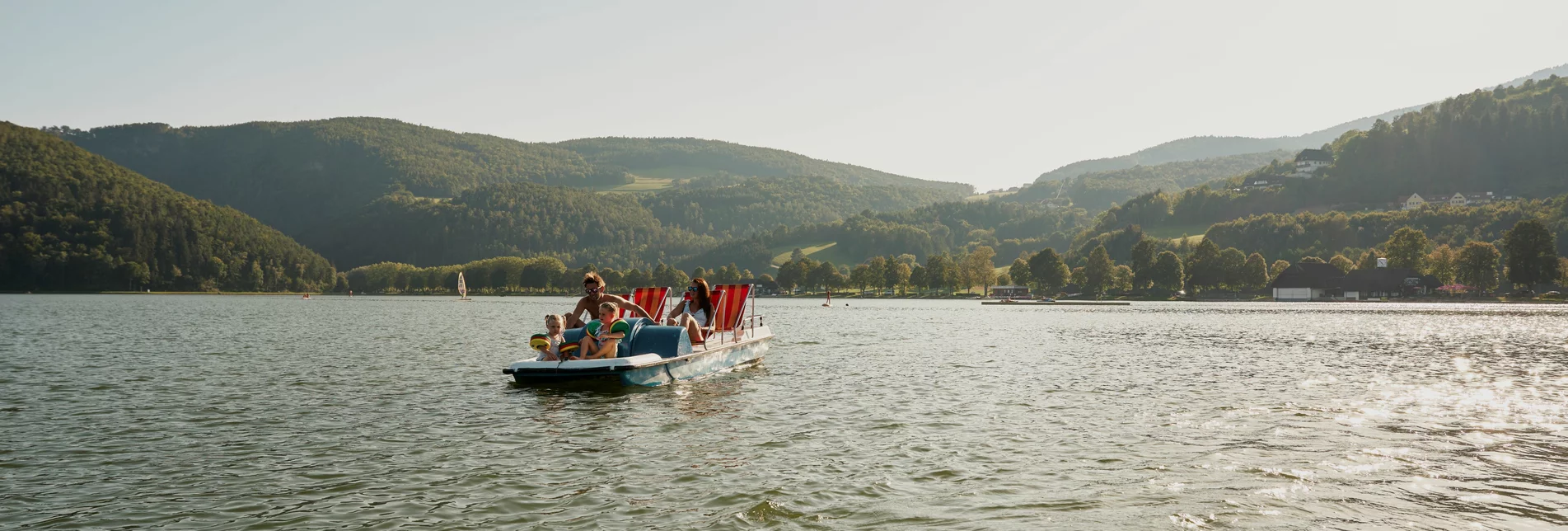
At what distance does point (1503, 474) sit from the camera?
14.4 metres

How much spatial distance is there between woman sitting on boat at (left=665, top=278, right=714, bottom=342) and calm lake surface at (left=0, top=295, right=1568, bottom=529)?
7.34 feet

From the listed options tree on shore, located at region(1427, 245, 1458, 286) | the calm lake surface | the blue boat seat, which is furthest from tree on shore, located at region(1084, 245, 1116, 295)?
the blue boat seat

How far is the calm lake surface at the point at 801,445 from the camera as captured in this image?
482 inches

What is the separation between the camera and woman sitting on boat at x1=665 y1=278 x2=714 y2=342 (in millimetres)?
30797

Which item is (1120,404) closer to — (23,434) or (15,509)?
(15,509)

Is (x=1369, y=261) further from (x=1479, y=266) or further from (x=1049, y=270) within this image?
(x=1049, y=270)

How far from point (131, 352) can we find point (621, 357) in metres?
27.4

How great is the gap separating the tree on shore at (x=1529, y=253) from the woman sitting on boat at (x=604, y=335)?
15172cm

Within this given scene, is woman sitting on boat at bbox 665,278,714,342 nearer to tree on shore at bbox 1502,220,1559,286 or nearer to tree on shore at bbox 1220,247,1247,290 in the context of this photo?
tree on shore at bbox 1502,220,1559,286

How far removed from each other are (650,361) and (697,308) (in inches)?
281

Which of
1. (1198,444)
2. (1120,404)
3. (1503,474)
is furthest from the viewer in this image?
(1120,404)

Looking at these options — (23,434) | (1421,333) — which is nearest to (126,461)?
(23,434)

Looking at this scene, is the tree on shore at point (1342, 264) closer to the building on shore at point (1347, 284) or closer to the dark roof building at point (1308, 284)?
the building on shore at point (1347, 284)

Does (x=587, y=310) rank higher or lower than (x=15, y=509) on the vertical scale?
higher
